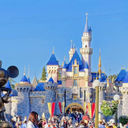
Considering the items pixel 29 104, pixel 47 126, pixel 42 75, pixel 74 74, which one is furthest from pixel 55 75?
pixel 47 126

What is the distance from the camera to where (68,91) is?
44406 mm

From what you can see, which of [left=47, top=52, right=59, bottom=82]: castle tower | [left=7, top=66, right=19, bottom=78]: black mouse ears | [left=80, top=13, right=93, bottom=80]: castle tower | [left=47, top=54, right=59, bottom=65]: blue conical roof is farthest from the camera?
[left=47, top=54, right=59, bottom=65]: blue conical roof

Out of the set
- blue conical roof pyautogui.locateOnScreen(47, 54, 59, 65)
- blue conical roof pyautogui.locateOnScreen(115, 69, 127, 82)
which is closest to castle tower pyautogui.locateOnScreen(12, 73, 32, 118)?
blue conical roof pyautogui.locateOnScreen(47, 54, 59, 65)

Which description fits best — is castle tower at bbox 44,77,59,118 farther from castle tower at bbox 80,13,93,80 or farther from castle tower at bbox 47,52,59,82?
castle tower at bbox 80,13,93,80

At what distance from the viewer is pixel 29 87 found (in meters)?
45.6

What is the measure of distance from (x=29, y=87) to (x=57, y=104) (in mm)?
3556

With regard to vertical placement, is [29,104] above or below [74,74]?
below

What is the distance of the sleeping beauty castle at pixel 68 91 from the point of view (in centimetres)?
4391

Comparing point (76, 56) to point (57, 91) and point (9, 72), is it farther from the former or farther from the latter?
point (9, 72)

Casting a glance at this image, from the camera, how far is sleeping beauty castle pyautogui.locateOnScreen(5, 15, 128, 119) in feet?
144

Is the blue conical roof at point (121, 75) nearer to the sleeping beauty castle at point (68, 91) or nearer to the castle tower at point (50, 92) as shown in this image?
the sleeping beauty castle at point (68, 91)

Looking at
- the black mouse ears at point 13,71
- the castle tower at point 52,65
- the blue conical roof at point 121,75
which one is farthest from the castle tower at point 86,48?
the black mouse ears at point 13,71

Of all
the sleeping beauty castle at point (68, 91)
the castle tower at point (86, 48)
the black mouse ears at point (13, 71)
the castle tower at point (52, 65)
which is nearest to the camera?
the black mouse ears at point (13, 71)

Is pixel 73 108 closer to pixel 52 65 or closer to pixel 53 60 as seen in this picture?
pixel 52 65
